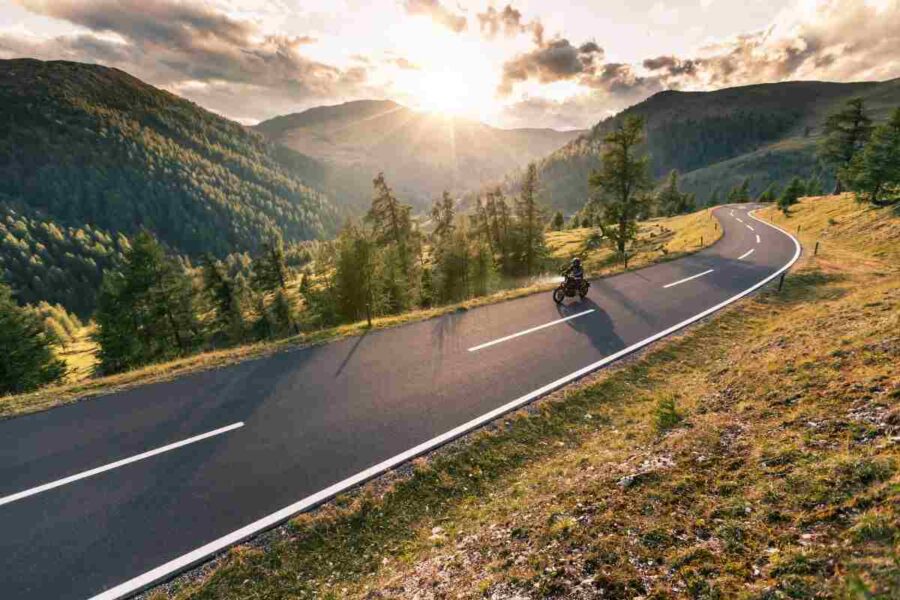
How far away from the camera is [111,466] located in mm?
6570

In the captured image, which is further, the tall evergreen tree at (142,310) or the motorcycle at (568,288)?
the tall evergreen tree at (142,310)

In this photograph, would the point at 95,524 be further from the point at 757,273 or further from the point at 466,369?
the point at 757,273

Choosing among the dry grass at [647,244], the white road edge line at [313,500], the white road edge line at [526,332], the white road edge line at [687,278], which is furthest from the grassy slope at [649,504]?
the dry grass at [647,244]

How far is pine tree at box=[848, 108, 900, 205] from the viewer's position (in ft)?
99.4

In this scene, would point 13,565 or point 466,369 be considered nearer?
point 13,565

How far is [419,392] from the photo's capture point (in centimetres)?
901

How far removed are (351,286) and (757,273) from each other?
1014 inches

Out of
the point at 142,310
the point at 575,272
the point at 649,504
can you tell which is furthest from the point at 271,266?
the point at 649,504

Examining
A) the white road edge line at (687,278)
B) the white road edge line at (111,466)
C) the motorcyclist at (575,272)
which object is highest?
the motorcyclist at (575,272)

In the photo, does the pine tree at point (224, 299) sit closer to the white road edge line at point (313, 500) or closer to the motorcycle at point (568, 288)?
the motorcycle at point (568, 288)

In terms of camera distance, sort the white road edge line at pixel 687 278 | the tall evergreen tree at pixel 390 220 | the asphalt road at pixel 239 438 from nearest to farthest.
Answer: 1. the asphalt road at pixel 239 438
2. the white road edge line at pixel 687 278
3. the tall evergreen tree at pixel 390 220

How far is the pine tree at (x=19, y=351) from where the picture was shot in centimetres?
2266

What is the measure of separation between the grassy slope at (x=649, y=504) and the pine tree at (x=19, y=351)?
1090 inches

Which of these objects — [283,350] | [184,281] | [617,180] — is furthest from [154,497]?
[617,180]
